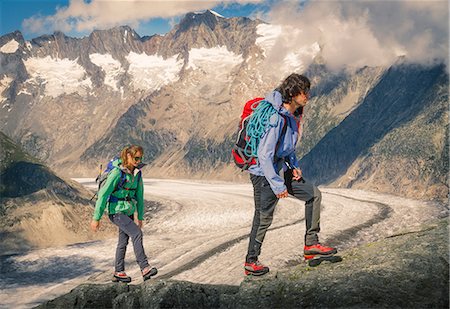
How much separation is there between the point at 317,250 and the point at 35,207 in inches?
1055

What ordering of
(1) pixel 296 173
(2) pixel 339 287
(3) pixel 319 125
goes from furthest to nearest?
(3) pixel 319 125, (1) pixel 296 173, (2) pixel 339 287

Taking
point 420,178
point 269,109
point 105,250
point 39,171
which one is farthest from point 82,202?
point 420,178

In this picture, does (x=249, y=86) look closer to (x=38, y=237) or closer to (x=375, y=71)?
(x=375, y=71)

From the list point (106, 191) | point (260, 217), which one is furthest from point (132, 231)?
point (260, 217)

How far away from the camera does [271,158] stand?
7.16 m

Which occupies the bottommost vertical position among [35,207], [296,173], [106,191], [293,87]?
[35,207]

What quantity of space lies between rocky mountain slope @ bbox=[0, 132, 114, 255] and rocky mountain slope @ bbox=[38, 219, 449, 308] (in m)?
22.0

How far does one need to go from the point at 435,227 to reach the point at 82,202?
98.7ft

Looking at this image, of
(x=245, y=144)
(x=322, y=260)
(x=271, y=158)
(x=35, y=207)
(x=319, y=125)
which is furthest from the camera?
(x=319, y=125)

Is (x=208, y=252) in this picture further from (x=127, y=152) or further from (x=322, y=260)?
(x=322, y=260)

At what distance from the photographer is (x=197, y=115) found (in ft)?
543

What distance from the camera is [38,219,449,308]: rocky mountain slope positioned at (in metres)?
5.83

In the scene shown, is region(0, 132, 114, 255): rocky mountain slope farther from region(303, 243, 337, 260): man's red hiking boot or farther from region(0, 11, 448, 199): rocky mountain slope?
region(0, 11, 448, 199): rocky mountain slope

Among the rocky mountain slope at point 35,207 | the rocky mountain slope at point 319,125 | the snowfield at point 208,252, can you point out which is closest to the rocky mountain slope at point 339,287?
the snowfield at point 208,252
